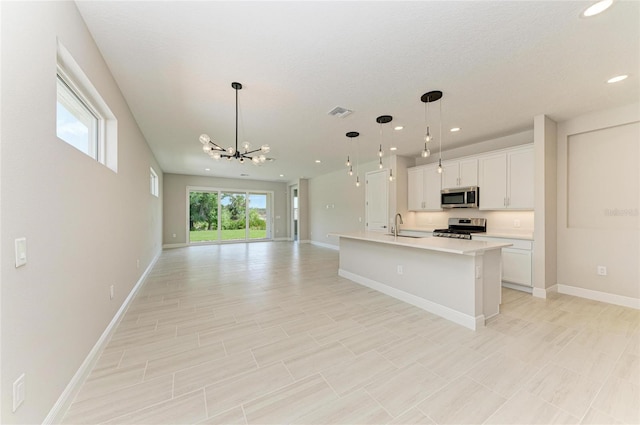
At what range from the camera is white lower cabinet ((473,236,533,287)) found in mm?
3746

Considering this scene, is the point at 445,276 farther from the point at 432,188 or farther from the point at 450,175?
the point at 432,188

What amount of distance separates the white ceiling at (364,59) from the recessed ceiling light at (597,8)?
0.06 meters

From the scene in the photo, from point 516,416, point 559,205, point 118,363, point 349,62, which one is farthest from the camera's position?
point 559,205

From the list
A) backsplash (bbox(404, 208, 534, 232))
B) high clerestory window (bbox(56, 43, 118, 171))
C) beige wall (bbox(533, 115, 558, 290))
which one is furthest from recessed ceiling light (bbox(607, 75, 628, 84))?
high clerestory window (bbox(56, 43, 118, 171))

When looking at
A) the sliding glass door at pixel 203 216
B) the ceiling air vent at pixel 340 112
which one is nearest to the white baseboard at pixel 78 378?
the ceiling air vent at pixel 340 112

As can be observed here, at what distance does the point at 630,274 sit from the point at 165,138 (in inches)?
295

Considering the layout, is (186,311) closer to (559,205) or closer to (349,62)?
(349,62)

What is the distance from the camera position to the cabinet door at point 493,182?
4.29 meters

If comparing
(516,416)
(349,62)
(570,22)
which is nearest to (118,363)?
(516,416)

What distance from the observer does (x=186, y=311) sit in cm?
313

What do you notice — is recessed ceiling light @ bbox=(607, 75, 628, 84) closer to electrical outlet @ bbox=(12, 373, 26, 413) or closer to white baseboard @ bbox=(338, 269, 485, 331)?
white baseboard @ bbox=(338, 269, 485, 331)

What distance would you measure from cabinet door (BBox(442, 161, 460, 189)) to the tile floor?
7.77 feet

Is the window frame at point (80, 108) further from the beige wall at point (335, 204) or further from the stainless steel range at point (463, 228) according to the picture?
the beige wall at point (335, 204)

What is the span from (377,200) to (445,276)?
3.67m
